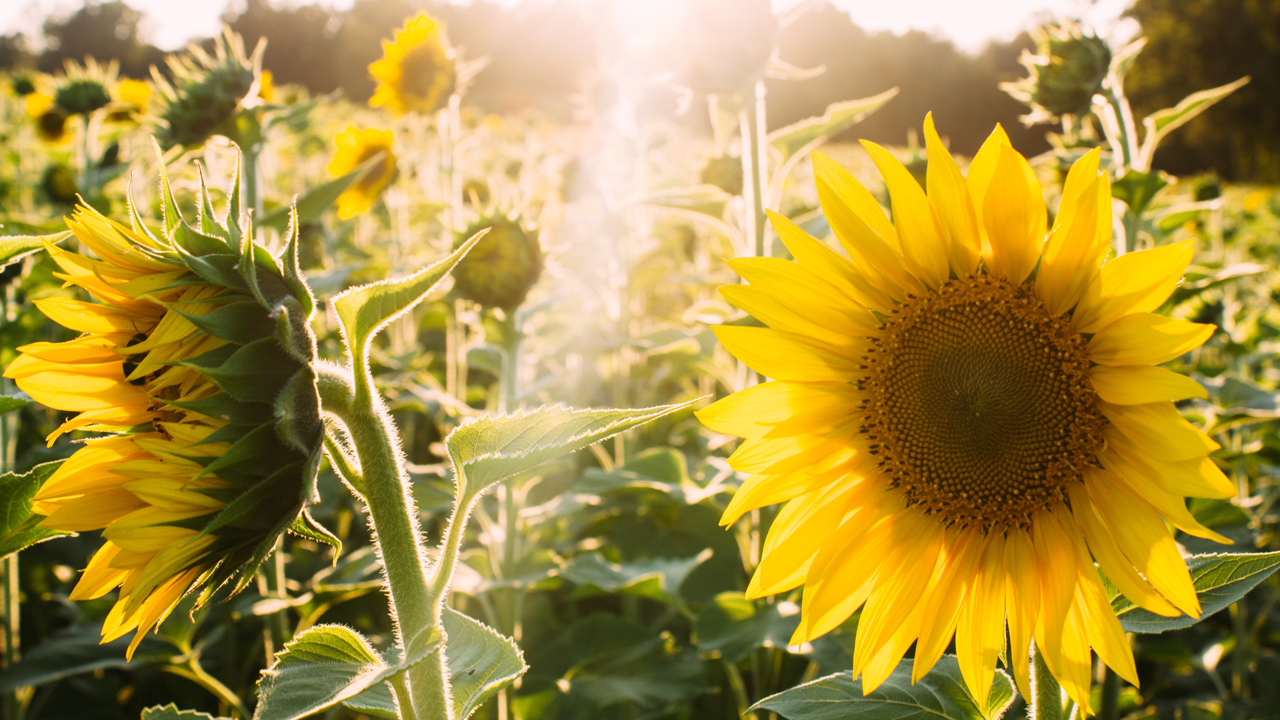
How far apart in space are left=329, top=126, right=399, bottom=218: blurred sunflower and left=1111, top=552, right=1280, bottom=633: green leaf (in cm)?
373

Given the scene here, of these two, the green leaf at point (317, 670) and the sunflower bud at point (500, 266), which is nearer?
the green leaf at point (317, 670)

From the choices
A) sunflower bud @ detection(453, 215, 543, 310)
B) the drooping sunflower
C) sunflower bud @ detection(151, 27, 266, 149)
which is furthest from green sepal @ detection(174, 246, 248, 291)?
sunflower bud @ detection(151, 27, 266, 149)

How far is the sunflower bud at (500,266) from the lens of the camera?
2229 millimetres

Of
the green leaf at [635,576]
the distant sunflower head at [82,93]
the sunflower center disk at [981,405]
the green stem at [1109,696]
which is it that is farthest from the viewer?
the distant sunflower head at [82,93]

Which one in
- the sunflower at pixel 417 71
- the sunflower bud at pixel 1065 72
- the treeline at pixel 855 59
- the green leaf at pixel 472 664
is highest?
the treeline at pixel 855 59

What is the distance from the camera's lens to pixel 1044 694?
0.90 m

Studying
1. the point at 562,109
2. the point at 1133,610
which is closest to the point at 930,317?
the point at 1133,610

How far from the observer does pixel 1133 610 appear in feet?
3.10

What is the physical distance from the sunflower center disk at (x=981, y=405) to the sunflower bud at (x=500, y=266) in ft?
4.45

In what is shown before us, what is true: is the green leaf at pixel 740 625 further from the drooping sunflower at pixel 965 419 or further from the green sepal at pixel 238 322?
the green sepal at pixel 238 322

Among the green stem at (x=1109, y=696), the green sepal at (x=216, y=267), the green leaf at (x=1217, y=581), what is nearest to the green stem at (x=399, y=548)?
the green sepal at (x=216, y=267)

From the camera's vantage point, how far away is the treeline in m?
19.3

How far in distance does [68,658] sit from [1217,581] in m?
2.15

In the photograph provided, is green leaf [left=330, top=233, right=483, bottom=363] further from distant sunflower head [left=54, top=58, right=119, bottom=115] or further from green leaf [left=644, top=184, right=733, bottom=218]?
distant sunflower head [left=54, top=58, right=119, bottom=115]
